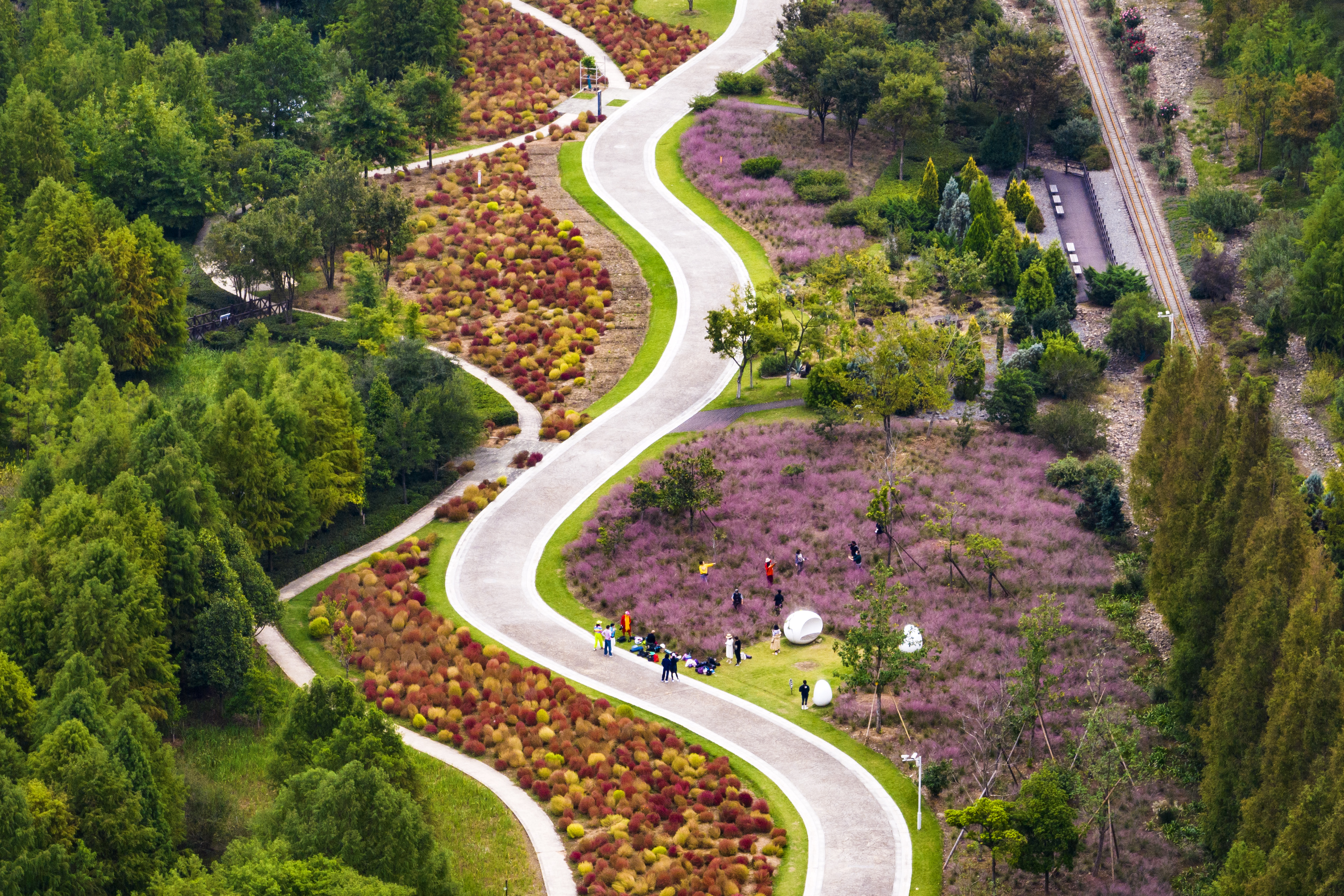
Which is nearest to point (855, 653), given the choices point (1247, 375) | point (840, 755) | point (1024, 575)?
point (840, 755)

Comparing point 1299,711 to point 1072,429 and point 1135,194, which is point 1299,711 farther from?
point 1135,194

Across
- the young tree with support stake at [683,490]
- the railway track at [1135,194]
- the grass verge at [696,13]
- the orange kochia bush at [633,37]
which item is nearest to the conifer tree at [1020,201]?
the railway track at [1135,194]

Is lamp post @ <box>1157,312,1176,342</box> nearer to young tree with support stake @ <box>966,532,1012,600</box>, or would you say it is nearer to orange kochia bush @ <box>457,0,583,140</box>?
young tree with support stake @ <box>966,532,1012,600</box>

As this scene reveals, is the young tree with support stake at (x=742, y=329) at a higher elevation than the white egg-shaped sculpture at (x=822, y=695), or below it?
higher

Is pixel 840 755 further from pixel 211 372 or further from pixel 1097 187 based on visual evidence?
pixel 1097 187

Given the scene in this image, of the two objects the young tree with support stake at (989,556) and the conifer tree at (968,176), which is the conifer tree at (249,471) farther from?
the conifer tree at (968,176)
